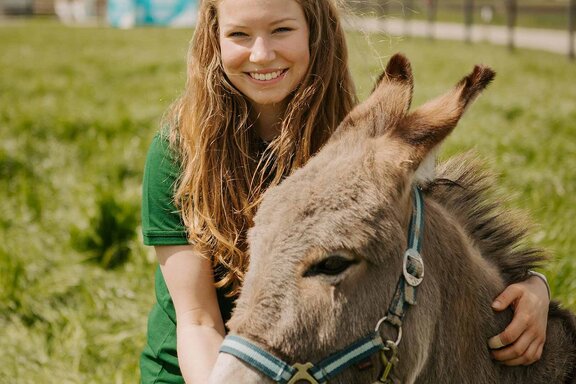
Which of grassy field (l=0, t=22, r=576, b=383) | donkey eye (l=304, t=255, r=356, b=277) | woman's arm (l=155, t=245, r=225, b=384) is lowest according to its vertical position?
grassy field (l=0, t=22, r=576, b=383)

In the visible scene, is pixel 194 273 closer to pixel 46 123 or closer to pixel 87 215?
pixel 87 215

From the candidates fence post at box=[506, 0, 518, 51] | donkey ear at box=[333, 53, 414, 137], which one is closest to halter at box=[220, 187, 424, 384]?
donkey ear at box=[333, 53, 414, 137]

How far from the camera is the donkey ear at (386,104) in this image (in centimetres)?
268

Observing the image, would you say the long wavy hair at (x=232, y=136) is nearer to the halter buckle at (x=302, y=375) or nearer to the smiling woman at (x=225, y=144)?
the smiling woman at (x=225, y=144)

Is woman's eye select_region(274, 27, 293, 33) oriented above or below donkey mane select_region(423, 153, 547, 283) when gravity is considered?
above

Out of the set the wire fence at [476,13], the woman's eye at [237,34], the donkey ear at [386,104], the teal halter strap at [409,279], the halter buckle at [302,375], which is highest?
the woman's eye at [237,34]

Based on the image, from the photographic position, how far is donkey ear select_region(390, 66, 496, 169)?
2.40m

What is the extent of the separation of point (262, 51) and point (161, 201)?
0.85 m

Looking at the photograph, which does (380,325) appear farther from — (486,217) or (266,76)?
(266,76)

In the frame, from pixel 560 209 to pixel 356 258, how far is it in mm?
4797

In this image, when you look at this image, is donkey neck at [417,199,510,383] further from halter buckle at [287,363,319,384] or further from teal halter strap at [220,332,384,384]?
halter buckle at [287,363,319,384]

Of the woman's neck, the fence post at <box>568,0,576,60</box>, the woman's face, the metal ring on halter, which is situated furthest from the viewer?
the fence post at <box>568,0,576,60</box>

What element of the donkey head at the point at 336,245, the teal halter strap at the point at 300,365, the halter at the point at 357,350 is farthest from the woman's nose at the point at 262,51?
the teal halter strap at the point at 300,365

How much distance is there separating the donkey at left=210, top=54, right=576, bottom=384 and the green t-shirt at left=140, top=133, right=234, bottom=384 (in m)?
0.88
